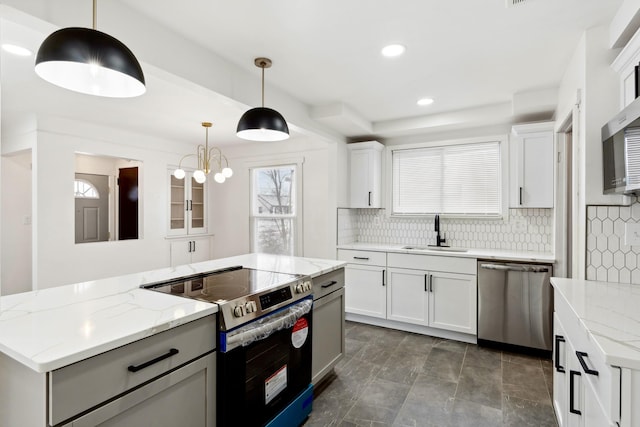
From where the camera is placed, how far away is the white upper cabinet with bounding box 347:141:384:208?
4.37 m

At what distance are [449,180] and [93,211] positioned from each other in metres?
5.83

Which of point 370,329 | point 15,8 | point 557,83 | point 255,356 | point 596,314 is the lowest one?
point 370,329

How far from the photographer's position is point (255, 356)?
1.71m

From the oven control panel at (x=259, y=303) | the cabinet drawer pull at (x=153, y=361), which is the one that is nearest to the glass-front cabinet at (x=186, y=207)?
the oven control panel at (x=259, y=303)

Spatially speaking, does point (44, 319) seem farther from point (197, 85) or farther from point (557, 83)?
point (557, 83)

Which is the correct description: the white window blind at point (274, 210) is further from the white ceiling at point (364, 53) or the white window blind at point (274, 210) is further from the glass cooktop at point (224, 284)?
the glass cooktop at point (224, 284)

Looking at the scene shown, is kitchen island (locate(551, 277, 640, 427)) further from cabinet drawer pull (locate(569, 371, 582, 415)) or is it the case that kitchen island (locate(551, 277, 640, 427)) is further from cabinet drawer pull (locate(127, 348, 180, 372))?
cabinet drawer pull (locate(127, 348, 180, 372))

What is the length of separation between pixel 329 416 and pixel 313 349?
437 millimetres

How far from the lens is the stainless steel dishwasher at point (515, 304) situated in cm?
307

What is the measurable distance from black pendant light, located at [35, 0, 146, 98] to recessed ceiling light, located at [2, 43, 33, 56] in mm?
1465

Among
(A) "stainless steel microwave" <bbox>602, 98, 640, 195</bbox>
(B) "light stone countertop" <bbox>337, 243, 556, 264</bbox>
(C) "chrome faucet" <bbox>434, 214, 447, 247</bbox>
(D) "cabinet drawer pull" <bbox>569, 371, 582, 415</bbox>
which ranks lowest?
(D) "cabinet drawer pull" <bbox>569, 371, 582, 415</bbox>

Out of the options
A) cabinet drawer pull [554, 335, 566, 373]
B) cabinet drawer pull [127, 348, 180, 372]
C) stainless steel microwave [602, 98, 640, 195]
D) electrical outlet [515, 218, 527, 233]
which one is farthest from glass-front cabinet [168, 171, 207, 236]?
stainless steel microwave [602, 98, 640, 195]

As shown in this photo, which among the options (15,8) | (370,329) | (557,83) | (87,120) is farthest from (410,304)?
(87,120)

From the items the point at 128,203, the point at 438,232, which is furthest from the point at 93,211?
the point at 438,232
